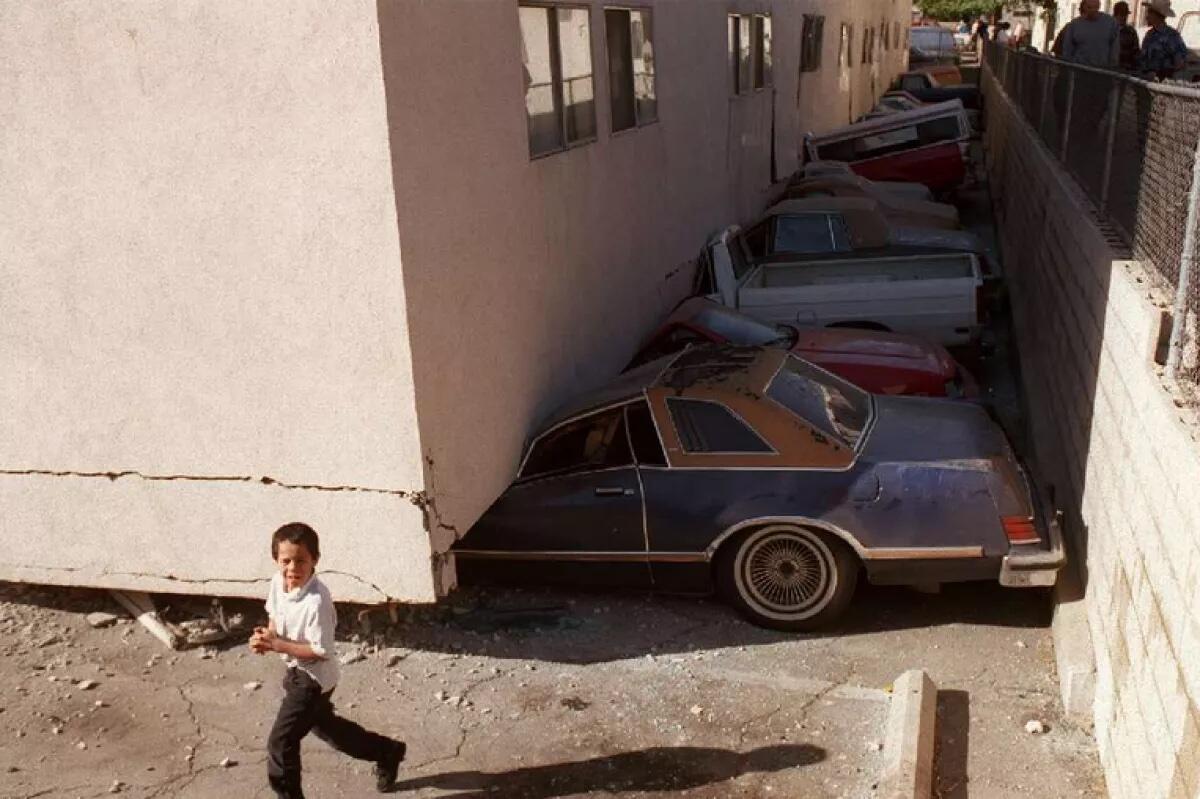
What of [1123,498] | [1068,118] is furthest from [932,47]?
[1123,498]

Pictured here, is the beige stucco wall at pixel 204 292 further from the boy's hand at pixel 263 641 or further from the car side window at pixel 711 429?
the car side window at pixel 711 429

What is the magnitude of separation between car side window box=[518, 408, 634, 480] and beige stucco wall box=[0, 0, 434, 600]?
3.95 ft

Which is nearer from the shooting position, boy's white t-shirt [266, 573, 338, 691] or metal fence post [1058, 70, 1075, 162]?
boy's white t-shirt [266, 573, 338, 691]

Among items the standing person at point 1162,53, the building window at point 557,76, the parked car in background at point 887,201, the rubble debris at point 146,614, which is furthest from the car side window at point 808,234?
the rubble debris at point 146,614

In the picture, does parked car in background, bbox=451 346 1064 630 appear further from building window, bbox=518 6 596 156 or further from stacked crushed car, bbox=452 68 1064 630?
building window, bbox=518 6 596 156

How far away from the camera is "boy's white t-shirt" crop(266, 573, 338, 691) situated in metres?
4.58

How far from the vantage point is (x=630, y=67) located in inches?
379

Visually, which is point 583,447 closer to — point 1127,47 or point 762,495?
point 762,495

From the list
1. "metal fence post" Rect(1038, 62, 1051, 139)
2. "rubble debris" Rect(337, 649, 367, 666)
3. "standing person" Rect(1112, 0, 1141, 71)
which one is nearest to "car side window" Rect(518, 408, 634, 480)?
"rubble debris" Rect(337, 649, 367, 666)

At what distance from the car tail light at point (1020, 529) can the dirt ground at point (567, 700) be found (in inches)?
22.7

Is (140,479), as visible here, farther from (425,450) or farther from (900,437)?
(900,437)

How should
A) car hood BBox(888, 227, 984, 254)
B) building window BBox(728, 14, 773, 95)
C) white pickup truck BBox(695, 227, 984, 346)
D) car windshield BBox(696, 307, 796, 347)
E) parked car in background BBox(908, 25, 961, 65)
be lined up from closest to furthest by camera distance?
car windshield BBox(696, 307, 796, 347)
white pickup truck BBox(695, 227, 984, 346)
car hood BBox(888, 227, 984, 254)
building window BBox(728, 14, 773, 95)
parked car in background BBox(908, 25, 961, 65)

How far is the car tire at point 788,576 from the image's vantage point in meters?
6.38

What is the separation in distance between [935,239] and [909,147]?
6678mm
